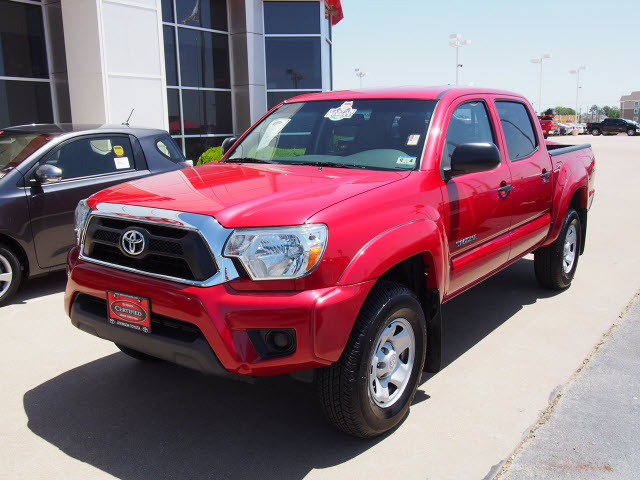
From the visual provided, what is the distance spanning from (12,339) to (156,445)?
7.19 ft

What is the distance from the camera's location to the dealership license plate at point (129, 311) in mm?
2832

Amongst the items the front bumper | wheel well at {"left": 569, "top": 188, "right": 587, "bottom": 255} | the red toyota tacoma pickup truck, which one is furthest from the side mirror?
wheel well at {"left": 569, "top": 188, "right": 587, "bottom": 255}

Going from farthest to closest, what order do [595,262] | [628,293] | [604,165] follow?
1. [604,165]
2. [595,262]
3. [628,293]

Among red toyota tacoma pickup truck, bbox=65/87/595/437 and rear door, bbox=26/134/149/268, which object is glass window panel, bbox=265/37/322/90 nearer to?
rear door, bbox=26/134/149/268

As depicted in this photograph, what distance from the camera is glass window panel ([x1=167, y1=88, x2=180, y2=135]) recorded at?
49.6 feet

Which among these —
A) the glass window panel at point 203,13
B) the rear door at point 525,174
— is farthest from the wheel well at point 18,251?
the glass window panel at point 203,13

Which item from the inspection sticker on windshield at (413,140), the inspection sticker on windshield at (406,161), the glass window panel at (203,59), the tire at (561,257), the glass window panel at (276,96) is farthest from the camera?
the glass window panel at (276,96)

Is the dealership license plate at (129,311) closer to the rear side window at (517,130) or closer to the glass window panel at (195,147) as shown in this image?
the rear side window at (517,130)

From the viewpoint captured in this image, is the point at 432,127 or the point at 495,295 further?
the point at 495,295

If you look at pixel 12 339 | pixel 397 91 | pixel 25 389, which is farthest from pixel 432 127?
pixel 12 339

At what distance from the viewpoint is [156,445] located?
10.2ft

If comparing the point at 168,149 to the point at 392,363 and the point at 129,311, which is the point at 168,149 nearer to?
the point at 129,311

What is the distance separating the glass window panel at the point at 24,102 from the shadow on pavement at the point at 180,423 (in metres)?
10.1

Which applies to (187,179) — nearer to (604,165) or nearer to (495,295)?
(495,295)
